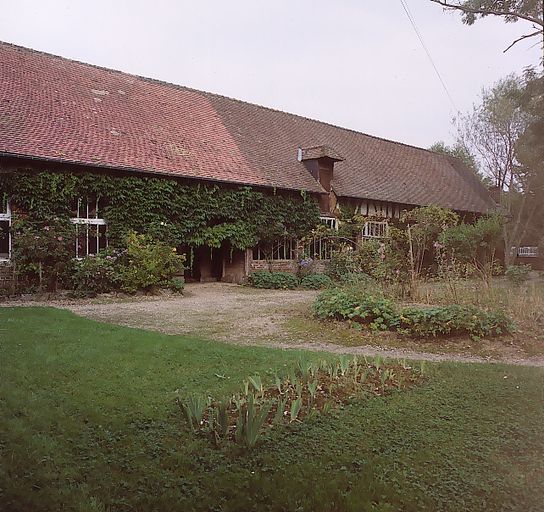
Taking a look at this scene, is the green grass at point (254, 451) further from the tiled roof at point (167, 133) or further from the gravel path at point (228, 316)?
the tiled roof at point (167, 133)

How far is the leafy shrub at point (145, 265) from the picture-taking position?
11.8 m

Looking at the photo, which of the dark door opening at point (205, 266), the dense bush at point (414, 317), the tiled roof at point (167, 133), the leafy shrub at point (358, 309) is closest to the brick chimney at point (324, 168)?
the tiled roof at point (167, 133)

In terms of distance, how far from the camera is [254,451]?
2904 millimetres

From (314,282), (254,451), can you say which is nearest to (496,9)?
(254,451)

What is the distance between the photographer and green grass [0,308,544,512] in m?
2.28

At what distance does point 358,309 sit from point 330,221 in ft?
36.3

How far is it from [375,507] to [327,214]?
53.3 ft

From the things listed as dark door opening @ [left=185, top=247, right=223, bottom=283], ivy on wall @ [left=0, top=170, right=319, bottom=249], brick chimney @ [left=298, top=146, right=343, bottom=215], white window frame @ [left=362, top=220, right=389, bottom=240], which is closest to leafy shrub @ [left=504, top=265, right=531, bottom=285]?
ivy on wall @ [left=0, top=170, right=319, bottom=249]

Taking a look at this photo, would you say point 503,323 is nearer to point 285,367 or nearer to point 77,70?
point 285,367

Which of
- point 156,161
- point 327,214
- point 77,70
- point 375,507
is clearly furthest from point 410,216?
point 375,507

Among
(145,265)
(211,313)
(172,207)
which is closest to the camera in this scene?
(211,313)

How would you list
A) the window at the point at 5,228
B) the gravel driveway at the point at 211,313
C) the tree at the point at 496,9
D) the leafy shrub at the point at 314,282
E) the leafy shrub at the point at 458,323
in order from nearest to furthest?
the tree at the point at 496,9 < the leafy shrub at the point at 458,323 < the gravel driveway at the point at 211,313 < the window at the point at 5,228 < the leafy shrub at the point at 314,282

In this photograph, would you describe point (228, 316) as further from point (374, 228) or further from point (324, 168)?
point (374, 228)

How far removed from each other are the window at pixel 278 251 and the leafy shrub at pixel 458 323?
9.83m
